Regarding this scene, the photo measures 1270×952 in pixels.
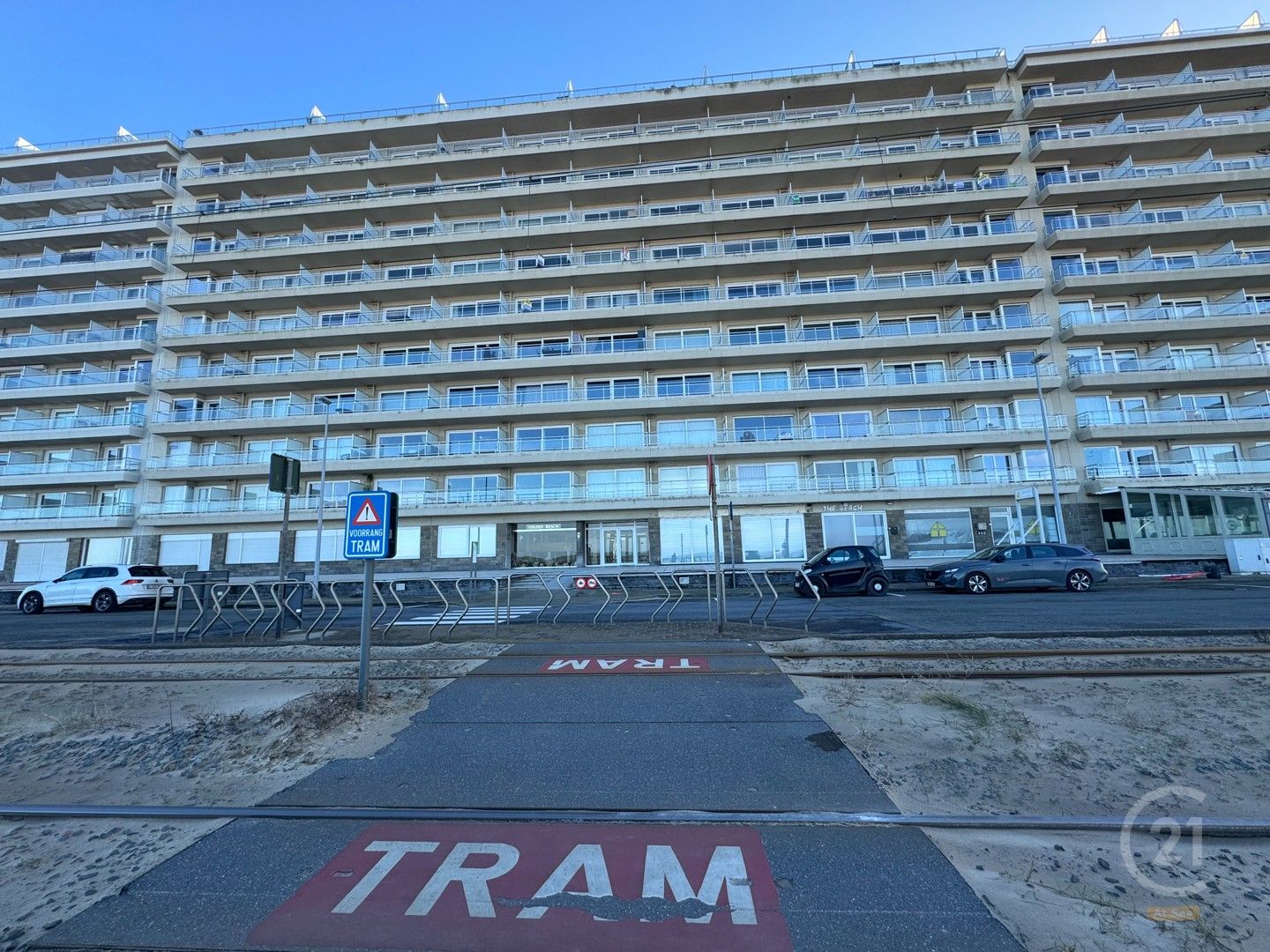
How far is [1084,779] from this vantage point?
149 inches

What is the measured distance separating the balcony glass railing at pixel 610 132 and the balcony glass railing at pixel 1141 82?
1.99 m

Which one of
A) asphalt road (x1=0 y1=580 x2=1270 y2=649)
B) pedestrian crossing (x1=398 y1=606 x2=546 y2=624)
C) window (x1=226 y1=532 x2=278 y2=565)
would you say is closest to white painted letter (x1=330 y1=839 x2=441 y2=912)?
asphalt road (x1=0 y1=580 x2=1270 y2=649)

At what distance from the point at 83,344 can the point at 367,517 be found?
3768 cm

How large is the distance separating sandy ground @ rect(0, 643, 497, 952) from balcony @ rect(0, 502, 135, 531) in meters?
28.9

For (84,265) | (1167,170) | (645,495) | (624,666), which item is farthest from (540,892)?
(84,265)

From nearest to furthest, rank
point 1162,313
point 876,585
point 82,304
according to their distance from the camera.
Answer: point 876,585 < point 1162,313 < point 82,304

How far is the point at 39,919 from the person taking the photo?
98.7 inches

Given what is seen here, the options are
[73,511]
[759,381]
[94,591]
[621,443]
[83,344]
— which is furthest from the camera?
[83,344]

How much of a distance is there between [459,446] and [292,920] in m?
27.8

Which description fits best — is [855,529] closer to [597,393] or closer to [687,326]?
[687,326]

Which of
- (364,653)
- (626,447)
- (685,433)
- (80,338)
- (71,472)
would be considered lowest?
(364,653)

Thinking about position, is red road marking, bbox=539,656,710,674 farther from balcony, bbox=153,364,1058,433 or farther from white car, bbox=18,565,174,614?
balcony, bbox=153,364,1058,433

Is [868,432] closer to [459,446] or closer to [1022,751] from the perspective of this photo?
[459,446]

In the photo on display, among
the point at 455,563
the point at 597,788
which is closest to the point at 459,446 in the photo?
the point at 455,563
